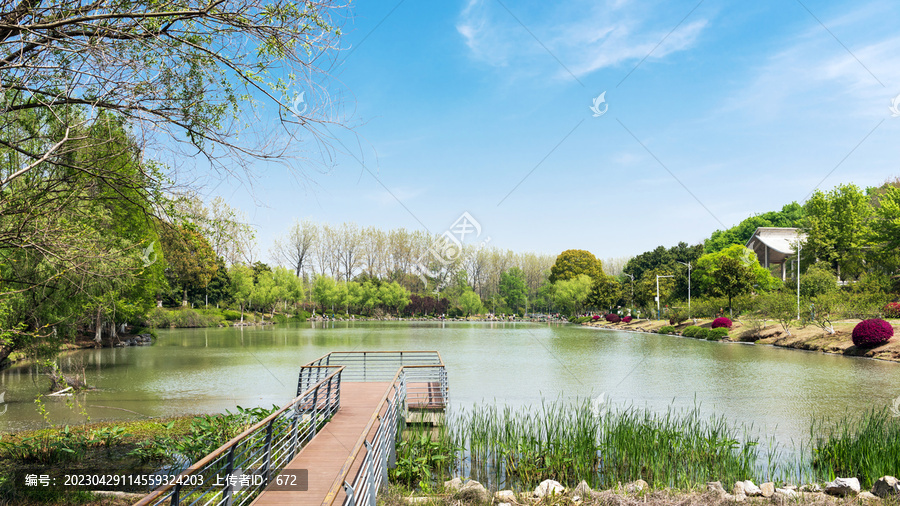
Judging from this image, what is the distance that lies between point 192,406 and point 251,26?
38.2 ft

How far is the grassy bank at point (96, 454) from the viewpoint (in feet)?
19.7

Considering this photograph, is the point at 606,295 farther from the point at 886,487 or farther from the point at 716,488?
the point at 716,488

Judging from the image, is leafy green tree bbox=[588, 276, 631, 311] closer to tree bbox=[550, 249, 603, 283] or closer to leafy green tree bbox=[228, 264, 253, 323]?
tree bbox=[550, 249, 603, 283]

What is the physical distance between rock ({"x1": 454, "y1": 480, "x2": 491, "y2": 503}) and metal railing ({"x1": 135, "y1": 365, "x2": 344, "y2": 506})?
2.02 m

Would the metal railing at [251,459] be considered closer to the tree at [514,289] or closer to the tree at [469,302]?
the tree at [469,302]

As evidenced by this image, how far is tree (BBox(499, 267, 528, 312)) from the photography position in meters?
78.9

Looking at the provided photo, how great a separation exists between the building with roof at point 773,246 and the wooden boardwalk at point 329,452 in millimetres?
56762

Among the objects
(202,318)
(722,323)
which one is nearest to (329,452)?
(722,323)

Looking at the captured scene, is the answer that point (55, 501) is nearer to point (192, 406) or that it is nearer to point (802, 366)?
point (192, 406)

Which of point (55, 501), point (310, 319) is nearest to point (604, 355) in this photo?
point (55, 501)

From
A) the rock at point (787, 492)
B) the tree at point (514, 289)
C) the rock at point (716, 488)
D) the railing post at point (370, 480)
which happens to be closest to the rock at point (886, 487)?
the rock at point (787, 492)

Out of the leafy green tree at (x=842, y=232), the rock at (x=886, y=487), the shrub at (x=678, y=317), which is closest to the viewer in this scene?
the rock at (x=886, y=487)

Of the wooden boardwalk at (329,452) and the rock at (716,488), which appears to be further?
the rock at (716,488)

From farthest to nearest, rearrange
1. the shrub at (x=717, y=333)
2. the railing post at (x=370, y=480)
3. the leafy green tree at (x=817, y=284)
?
the shrub at (x=717, y=333), the leafy green tree at (x=817, y=284), the railing post at (x=370, y=480)
